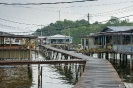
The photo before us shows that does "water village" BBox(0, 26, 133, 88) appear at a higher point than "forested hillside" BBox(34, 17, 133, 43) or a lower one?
lower

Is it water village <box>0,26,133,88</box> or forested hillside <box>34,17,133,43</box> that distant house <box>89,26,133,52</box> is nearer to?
water village <box>0,26,133,88</box>

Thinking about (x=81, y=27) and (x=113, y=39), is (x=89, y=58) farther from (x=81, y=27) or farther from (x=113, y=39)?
(x=81, y=27)

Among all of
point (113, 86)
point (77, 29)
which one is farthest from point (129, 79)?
point (77, 29)

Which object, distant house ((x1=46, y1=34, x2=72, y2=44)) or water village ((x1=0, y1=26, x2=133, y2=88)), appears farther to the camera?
distant house ((x1=46, y1=34, x2=72, y2=44))

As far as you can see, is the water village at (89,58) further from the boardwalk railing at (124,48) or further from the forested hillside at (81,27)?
the forested hillside at (81,27)

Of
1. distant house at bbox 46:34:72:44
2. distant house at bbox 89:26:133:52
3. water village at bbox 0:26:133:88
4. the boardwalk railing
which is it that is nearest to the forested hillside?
distant house at bbox 46:34:72:44

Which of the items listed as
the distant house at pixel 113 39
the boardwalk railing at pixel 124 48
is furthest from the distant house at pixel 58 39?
the boardwalk railing at pixel 124 48

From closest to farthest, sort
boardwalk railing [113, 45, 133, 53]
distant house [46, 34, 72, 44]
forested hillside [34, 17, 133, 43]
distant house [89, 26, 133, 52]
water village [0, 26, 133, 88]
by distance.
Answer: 1. water village [0, 26, 133, 88]
2. boardwalk railing [113, 45, 133, 53]
3. distant house [89, 26, 133, 52]
4. distant house [46, 34, 72, 44]
5. forested hillside [34, 17, 133, 43]

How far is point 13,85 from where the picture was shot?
25.9 m

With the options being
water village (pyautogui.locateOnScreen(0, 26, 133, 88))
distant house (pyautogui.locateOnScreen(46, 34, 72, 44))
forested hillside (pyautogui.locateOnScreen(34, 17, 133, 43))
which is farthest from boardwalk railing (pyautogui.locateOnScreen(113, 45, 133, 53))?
forested hillside (pyautogui.locateOnScreen(34, 17, 133, 43))

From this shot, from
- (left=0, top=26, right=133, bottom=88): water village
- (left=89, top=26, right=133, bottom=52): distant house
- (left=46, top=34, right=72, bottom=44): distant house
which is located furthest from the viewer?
(left=46, top=34, right=72, bottom=44): distant house

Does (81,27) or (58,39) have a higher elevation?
(81,27)

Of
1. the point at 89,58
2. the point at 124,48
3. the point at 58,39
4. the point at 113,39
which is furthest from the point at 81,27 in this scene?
the point at 89,58

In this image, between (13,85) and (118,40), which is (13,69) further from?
(118,40)
